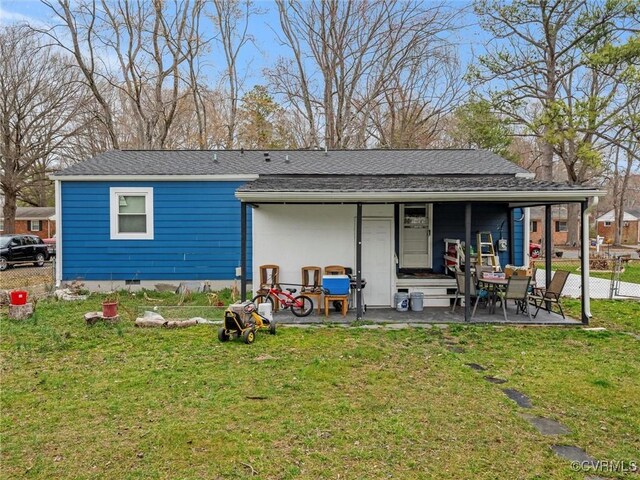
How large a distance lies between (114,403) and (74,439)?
625 millimetres

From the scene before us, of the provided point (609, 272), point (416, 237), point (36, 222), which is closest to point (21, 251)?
point (416, 237)

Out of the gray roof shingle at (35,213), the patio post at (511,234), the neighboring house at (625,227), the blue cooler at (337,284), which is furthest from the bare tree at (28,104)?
the neighboring house at (625,227)

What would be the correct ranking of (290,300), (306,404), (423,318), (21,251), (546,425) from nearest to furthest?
(546,425)
(306,404)
(423,318)
(290,300)
(21,251)

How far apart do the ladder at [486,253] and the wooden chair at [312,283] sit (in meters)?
3.39

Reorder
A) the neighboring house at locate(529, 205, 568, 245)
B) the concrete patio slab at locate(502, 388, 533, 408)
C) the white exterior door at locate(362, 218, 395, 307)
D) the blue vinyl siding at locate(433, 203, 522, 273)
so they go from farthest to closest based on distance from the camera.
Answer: the neighboring house at locate(529, 205, 568, 245) → the blue vinyl siding at locate(433, 203, 522, 273) → the white exterior door at locate(362, 218, 395, 307) → the concrete patio slab at locate(502, 388, 533, 408)

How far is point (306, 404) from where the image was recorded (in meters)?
3.69

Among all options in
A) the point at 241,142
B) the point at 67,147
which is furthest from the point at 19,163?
the point at 241,142

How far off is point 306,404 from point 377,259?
4.71 m

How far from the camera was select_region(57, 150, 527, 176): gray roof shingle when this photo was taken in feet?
32.8

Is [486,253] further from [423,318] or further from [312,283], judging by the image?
[312,283]

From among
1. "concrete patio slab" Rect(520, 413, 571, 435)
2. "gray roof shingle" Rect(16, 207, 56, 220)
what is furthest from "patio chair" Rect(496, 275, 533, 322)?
"gray roof shingle" Rect(16, 207, 56, 220)

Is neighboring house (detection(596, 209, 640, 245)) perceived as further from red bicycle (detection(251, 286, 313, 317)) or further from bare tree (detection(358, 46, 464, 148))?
red bicycle (detection(251, 286, 313, 317))

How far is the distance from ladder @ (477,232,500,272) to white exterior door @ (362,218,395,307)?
79.7 inches

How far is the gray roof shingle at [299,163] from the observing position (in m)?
10.0
